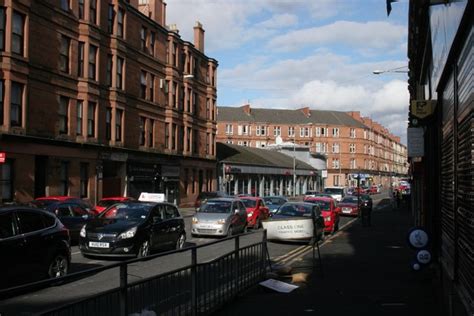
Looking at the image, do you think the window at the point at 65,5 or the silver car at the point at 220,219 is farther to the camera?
the window at the point at 65,5

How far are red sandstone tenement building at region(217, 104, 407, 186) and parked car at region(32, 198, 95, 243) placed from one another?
9450 cm

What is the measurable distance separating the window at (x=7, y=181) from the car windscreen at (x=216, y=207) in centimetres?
1081

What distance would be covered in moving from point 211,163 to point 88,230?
135 ft

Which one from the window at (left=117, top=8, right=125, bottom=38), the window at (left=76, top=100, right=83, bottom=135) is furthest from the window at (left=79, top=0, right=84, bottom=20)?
the window at (left=76, top=100, right=83, bottom=135)

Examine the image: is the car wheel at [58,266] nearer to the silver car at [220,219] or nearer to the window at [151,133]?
the silver car at [220,219]

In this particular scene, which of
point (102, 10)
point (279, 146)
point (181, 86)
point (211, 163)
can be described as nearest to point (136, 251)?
point (102, 10)

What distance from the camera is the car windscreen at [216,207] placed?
2236cm

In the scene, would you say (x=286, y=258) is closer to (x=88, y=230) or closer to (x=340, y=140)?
(x=88, y=230)

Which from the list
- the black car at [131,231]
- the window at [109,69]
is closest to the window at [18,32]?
the window at [109,69]

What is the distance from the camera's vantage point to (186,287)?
7.42 meters

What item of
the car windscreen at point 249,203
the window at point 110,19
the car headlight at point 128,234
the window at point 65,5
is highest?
the window at point 110,19

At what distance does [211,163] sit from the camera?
5588cm

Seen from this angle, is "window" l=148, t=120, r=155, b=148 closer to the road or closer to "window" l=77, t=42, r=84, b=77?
"window" l=77, t=42, r=84, b=77

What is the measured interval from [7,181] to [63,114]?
6299 mm
